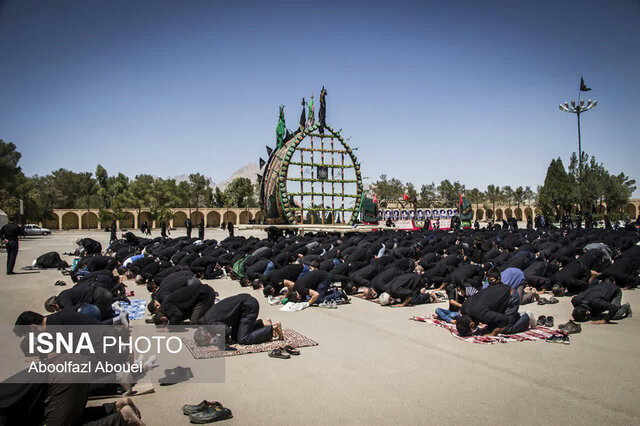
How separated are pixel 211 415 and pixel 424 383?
7.81 feet

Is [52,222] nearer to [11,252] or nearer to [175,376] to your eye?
[11,252]

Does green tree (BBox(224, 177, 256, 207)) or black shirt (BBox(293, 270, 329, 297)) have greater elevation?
green tree (BBox(224, 177, 256, 207))

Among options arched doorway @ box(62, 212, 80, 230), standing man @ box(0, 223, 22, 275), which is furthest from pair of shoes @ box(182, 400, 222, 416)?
arched doorway @ box(62, 212, 80, 230)

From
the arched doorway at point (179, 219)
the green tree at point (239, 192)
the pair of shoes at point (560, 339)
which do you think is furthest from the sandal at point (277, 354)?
the green tree at point (239, 192)

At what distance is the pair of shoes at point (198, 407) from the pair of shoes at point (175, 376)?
862 millimetres

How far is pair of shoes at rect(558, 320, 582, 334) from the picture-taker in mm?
6853

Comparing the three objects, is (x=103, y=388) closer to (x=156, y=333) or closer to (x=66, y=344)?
(x=66, y=344)

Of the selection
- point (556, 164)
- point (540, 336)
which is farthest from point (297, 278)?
point (556, 164)

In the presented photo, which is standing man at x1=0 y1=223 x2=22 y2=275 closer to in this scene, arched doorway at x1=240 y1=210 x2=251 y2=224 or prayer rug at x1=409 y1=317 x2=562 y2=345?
prayer rug at x1=409 y1=317 x2=562 y2=345

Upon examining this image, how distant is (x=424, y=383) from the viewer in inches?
193

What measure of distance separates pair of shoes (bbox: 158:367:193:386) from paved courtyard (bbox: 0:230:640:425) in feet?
0.47

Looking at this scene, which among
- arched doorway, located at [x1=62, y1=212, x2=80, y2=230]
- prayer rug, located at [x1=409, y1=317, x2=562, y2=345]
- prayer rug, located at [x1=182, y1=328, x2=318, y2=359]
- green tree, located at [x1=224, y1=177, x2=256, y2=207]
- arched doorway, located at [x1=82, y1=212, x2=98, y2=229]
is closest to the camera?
prayer rug, located at [x1=182, y1=328, x2=318, y2=359]

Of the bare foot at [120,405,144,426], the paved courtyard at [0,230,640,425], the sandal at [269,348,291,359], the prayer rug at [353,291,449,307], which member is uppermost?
the bare foot at [120,405,144,426]

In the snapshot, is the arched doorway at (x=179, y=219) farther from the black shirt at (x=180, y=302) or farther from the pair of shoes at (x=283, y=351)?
the pair of shoes at (x=283, y=351)
